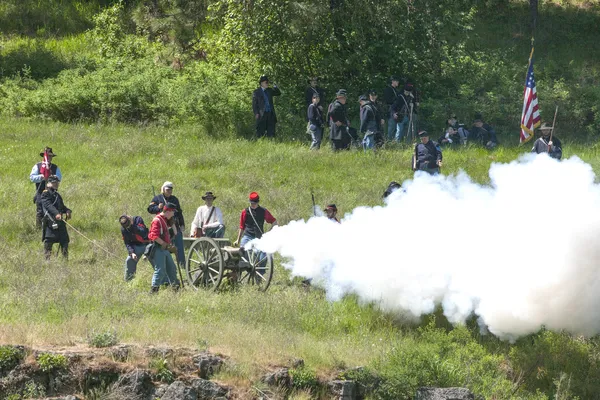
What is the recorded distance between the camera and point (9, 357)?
1379 centimetres

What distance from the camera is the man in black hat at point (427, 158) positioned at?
21.7 m

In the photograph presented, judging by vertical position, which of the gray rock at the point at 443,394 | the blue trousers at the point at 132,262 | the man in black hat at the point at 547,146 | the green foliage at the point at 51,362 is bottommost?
the gray rock at the point at 443,394

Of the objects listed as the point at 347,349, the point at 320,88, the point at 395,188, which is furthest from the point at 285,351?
the point at 320,88

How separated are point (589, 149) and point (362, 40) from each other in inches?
292

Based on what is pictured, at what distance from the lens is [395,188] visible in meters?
19.5

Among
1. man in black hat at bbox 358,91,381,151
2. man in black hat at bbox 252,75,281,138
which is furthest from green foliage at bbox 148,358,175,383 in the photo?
man in black hat at bbox 252,75,281,138

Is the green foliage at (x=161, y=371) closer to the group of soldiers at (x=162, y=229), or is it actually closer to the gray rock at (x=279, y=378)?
the gray rock at (x=279, y=378)

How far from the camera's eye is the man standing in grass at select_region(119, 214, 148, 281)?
18172 millimetres

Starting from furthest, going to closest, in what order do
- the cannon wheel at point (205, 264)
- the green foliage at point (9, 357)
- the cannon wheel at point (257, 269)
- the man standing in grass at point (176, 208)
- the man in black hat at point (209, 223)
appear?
1. the man in black hat at point (209, 223)
2. the man standing in grass at point (176, 208)
3. the cannon wheel at point (257, 269)
4. the cannon wheel at point (205, 264)
5. the green foliage at point (9, 357)

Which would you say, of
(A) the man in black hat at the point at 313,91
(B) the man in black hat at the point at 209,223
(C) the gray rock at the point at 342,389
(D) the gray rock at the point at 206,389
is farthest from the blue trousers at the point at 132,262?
(A) the man in black hat at the point at 313,91

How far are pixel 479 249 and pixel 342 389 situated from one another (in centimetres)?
340

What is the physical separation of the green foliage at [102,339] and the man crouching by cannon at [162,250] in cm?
301

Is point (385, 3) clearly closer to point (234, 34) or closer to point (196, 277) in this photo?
point (234, 34)

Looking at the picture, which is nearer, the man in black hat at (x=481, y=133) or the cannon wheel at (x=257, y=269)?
the cannon wheel at (x=257, y=269)
